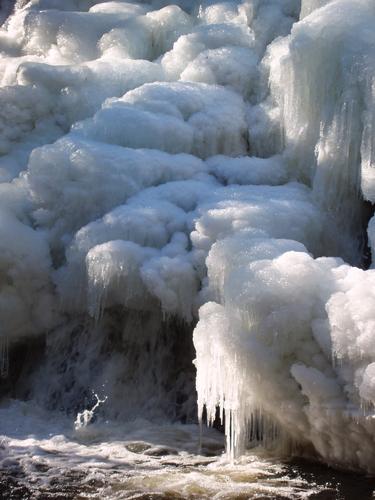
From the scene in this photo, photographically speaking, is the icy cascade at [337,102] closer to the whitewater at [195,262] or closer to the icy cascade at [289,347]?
the whitewater at [195,262]

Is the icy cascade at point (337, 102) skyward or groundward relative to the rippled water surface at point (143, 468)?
skyward

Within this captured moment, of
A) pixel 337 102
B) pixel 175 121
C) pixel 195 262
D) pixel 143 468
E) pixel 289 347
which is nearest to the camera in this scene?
pixel 289 347

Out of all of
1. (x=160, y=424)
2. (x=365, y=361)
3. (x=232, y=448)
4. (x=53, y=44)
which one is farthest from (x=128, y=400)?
(x=53, y=44)

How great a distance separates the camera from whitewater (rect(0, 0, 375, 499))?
16.2ft

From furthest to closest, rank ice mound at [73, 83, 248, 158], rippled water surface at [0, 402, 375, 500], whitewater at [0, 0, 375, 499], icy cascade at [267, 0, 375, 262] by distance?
ice mound at [73, 83, 248, 158] → icy cascade at [267, 0, 375, 262] → whitewater at [0, 0, 375, 499] → rippled water surface at [0, 402, 375, 500]

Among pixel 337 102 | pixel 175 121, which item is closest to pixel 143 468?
pixel 337 102

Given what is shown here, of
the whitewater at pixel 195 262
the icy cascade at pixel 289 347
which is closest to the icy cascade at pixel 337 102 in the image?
the whitewater at pixel 195 262

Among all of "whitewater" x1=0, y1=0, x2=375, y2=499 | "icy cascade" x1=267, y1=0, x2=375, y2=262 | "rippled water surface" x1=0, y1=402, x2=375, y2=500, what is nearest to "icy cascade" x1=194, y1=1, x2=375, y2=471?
"whitewater" x1=0, y1=0, x2=375, y2=499

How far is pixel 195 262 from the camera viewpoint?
6176mm

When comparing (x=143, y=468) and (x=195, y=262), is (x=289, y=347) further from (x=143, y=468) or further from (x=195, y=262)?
(x=195, y=262)

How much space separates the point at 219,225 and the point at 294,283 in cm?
139

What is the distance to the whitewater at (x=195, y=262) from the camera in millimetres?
4926

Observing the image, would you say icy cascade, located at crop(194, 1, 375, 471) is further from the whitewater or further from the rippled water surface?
the rippled water surface

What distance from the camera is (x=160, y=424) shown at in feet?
21.1
